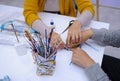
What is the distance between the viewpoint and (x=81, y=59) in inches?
31.0

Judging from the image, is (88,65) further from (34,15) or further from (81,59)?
(34,15)

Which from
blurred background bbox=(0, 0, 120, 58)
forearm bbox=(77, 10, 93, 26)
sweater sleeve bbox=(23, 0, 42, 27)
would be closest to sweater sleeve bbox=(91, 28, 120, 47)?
forearm bbox=(77, 10, 93, 26)

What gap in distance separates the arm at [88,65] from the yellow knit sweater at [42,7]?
0.36 metres

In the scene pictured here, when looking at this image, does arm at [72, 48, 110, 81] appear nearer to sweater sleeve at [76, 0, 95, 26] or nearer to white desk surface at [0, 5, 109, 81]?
white desk surface at [0, 5, 109, 81]

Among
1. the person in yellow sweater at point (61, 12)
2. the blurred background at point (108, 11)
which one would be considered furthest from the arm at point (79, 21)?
the blurred background at point (108, 11)

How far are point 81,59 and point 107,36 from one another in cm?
22

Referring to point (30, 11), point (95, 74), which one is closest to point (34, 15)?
point (30, 11)

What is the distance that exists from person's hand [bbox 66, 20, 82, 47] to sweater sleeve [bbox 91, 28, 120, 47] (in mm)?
79

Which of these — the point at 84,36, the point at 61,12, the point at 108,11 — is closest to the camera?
the point at 84,36

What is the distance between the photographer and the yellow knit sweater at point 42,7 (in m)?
1.07

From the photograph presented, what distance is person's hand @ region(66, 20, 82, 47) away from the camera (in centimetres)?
88

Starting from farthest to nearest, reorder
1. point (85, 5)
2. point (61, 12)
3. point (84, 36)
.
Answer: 1. point (61, 12)
2. point (85, 5)
3. point (84, 36)

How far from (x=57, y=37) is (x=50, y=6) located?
441mm

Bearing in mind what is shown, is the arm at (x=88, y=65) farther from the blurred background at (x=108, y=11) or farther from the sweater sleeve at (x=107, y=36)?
the blurred background at (x=108, y=11)
